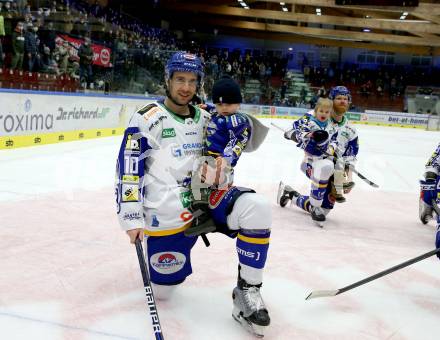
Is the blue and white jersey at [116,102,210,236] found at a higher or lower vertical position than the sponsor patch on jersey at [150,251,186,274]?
higher

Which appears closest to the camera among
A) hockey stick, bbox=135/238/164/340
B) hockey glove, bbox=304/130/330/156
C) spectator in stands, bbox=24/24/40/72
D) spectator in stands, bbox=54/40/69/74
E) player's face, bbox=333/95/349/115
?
hockey stick, bbox=135/238/164/340

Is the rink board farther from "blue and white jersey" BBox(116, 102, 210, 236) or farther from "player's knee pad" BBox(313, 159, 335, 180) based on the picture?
"blue and white jersey" BBox(116, 102, 210, 236)

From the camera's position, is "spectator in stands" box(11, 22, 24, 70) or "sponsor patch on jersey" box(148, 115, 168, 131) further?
"spectator in stands" box(11, 22, 24, 70)

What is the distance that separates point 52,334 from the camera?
184 cm

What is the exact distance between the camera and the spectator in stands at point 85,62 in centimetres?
844

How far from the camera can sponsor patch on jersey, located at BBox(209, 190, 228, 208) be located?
2084 mm

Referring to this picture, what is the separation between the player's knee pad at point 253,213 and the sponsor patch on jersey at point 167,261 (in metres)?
0.36

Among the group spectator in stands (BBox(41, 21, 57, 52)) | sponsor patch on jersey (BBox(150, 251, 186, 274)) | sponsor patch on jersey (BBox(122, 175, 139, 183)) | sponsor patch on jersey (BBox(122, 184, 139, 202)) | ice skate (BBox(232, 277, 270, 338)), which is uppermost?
spectator in stands (BBox(41, 21, 57, 52))

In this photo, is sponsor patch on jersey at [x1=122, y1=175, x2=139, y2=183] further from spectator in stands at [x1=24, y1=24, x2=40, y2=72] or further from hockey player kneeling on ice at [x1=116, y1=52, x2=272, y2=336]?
spectator in stands at [x1=24, y1=24, x2=40, y2=72]

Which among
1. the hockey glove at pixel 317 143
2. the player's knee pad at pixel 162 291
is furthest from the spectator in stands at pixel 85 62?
the player's knee pad at pixel 162 291

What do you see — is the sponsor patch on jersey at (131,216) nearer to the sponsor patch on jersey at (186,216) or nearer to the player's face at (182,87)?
the sponsor patch on jersey at (186,216)

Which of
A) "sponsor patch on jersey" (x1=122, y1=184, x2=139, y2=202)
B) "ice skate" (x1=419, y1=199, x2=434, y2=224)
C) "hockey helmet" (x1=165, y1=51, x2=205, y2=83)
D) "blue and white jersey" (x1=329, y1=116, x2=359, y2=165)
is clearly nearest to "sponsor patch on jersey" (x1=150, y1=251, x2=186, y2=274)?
"sponsor patch on jersey" (x1=122, y1=184, x2=139, y2=202)

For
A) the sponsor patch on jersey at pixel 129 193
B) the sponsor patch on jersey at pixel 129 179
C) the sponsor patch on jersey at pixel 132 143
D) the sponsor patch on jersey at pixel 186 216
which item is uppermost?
the sponsor patch on jersey at pixel 132 143

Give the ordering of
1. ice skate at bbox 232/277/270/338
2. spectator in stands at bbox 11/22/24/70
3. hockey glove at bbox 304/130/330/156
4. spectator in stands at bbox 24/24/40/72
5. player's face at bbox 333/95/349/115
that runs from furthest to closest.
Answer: spectator in stands at bbox 24/24/40/72
spectator in stands at bbox 11/22/24/70
player's face at bbox 333/95/349/115
hockey glove at bbox 304/130/330/156
ice skate at bbox 232/277/270/338
